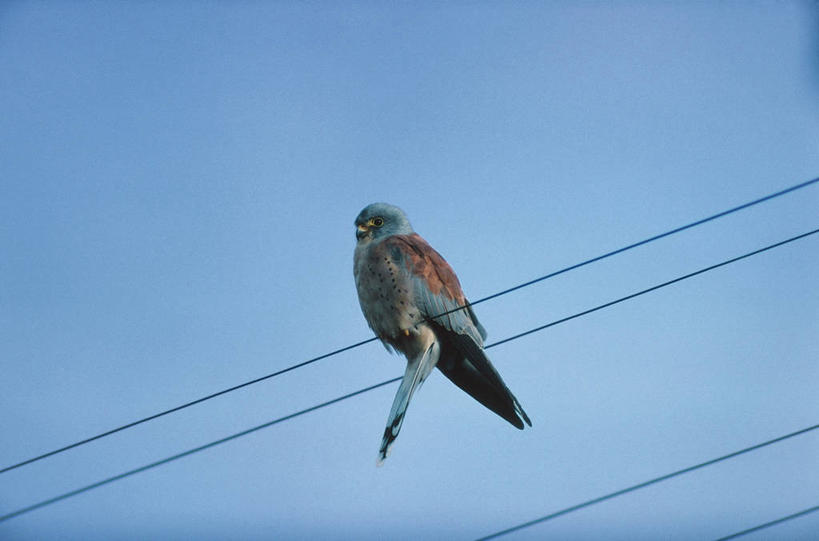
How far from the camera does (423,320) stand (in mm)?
3475

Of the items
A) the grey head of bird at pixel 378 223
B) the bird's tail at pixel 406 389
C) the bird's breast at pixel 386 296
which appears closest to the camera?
the bird's tail at pixel 406 389

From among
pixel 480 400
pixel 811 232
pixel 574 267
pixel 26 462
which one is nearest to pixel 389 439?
pixel 480 400

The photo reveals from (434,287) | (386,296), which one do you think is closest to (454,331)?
(434,287)

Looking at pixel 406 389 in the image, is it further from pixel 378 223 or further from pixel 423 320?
pixel 378 223

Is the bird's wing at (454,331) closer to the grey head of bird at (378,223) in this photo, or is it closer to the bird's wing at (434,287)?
the bird's wing at (434,287)

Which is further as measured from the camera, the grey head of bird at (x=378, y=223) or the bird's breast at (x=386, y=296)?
the grey head of bird at (x=378, y=223)

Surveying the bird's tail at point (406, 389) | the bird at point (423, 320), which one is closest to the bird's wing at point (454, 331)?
the bird at point (423, 320)

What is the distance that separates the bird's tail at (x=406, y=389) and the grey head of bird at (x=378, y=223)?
76cm

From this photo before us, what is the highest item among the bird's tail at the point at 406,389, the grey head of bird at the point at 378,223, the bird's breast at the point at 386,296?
the grey head of bird at the point at 378,223

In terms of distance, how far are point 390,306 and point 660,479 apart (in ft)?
5.60

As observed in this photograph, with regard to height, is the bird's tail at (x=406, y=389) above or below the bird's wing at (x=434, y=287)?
below

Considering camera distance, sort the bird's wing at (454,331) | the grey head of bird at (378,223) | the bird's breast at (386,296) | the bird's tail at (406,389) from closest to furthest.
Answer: the bird's tail at (406,389)
the bird's wing at (454,331)
the bird's breast at (386,296)
the grey head of bird at (378,223)

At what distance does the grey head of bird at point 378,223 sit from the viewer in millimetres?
3850

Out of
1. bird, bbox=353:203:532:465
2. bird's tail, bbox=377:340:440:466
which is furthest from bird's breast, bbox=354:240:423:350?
bird's tail, bbox=377:340:440:466
